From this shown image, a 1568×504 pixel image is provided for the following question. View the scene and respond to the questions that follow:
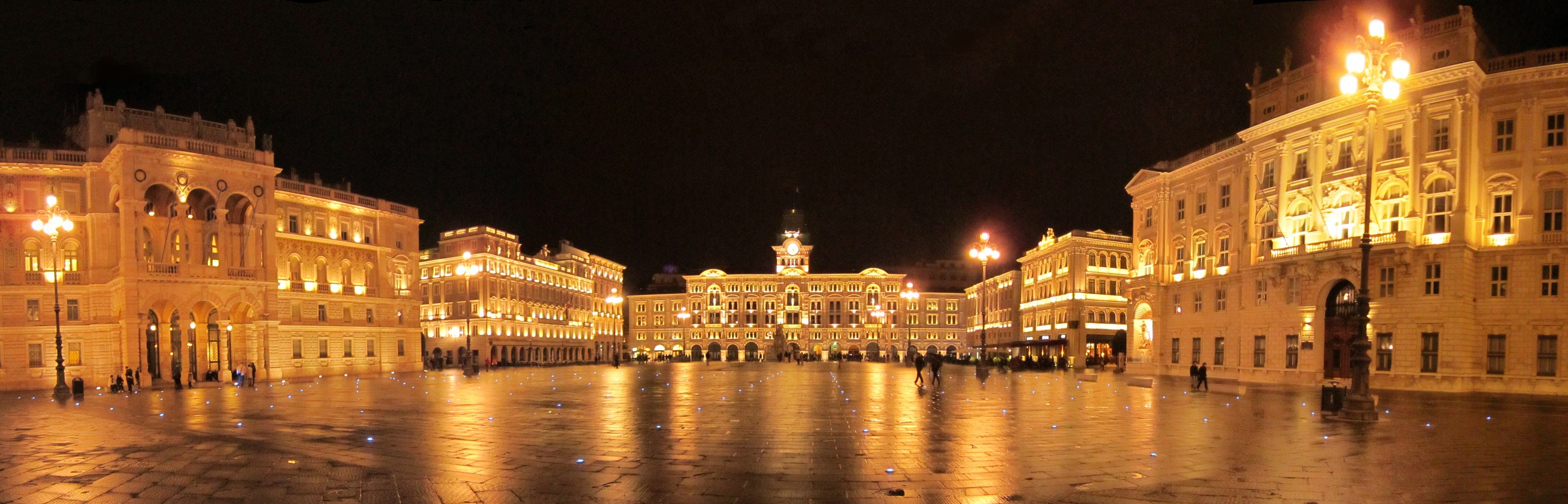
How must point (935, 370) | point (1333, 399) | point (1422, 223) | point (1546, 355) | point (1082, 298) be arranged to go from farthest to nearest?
point (1082, 298) < point (1422, 223) < point (935, 370) < point (1546, 355) < point (1333, 399)

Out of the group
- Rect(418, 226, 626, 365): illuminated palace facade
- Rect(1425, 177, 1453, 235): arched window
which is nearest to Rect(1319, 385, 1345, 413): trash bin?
Rect(1425, 177, 1453, 235): arched window

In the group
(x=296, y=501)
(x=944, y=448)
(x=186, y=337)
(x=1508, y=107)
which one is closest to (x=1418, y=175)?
(x=1508, y=107)

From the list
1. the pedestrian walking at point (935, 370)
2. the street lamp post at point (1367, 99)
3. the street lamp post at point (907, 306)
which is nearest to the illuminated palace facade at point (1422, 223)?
the street lamp post at point (1367, 99)

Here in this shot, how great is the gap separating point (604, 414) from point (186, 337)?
3654cm

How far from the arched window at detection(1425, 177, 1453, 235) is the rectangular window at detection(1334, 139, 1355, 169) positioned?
3.57 m

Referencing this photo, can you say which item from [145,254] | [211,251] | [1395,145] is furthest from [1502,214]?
[145,254]

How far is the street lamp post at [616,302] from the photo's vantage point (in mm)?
112500

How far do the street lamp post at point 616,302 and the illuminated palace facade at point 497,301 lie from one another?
217 inches

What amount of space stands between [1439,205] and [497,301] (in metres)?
78.4

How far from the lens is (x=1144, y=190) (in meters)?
55.8

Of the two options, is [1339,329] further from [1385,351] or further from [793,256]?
[793,256]

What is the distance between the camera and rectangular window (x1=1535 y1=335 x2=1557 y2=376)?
107ft

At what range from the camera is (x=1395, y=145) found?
36.4 m

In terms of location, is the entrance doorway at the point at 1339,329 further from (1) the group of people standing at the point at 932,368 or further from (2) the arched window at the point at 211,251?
A: (2) the arched window at the point at 211,251
